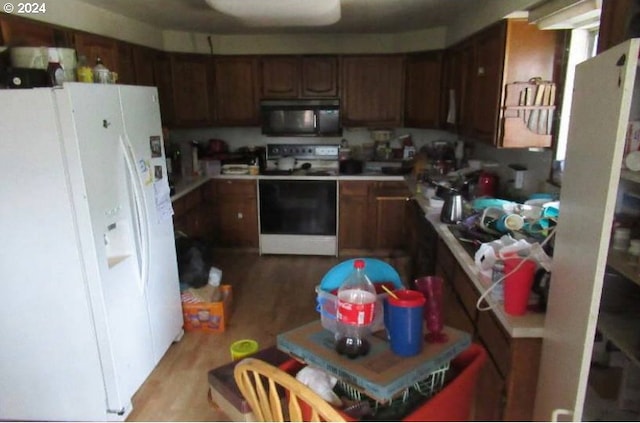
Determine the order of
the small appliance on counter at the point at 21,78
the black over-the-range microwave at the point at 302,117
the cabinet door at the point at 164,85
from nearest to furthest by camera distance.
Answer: the small appliance on counter at the point at 21,78 < the cabinet door at the point at 164,85 < the black over-the-range microwave at the point at 302,117

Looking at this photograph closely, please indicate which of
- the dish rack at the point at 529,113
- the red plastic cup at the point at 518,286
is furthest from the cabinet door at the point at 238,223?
the red plastic cup at the point at 518,286

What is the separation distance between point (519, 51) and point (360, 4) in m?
1.17

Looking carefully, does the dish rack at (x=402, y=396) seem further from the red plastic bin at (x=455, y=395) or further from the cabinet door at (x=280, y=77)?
the cabinet door at (x=280, y=77)

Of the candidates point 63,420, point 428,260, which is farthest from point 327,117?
point 63,420

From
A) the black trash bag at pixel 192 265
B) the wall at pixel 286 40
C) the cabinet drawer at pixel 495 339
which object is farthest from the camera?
the wall at pixel 286 40

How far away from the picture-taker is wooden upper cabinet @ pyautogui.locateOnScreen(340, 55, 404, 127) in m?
4.18

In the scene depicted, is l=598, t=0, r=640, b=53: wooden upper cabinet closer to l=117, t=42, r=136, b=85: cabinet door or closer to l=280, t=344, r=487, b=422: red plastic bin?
l=280, t=344, r=487, b=422: red plastic bin

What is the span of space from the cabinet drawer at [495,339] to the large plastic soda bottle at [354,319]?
63 centimetres

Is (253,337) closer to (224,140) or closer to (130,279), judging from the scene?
(130,279)

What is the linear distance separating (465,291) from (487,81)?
1.39m

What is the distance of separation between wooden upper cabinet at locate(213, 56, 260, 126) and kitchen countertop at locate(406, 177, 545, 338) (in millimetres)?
2452

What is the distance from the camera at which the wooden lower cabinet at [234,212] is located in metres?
4.29

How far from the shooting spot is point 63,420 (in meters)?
2.15

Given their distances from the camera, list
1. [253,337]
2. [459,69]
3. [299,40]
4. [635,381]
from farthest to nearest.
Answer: [299,40], [459,69], [253,337], [635,381]
